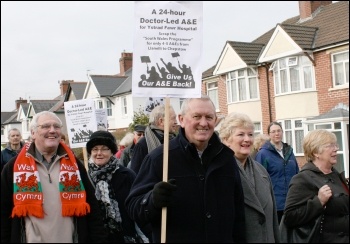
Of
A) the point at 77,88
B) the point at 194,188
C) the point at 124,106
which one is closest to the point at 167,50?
the point at 194,188

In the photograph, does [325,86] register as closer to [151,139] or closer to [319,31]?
[319,31]

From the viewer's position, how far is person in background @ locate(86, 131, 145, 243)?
178 inches

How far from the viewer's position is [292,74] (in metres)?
24.0

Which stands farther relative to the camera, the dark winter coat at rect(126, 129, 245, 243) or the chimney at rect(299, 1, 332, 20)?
the chimney at rect(299, 1, 332, 20)

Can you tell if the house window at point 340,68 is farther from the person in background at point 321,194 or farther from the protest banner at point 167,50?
the protest banner at point 167,50

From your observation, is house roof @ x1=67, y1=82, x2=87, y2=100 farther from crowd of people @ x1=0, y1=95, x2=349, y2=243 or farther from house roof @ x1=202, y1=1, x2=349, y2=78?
crowd of people @ x1=0, y1=95, x2=349, y2=243

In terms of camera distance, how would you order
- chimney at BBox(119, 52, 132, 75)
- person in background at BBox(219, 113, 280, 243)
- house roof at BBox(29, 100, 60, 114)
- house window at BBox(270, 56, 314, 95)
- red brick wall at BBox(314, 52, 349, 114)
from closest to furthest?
1. person in background at BBox(219, 113, 280, 243)
2. red brick wall at BBox(314, 52, 349, 114)
3. house window at BBox(270, 56, 314, 95)
4. chimney at BBox(119, 52, 132, 75)
5. house roof at BBox(29, 100, 60, 114)

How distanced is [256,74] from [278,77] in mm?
1944

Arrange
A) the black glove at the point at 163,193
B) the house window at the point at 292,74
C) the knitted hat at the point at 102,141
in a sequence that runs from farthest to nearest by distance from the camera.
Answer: the house window at the point at 292,74, the knitted hat at the point at 102,141, the black glove at the point at 163,193

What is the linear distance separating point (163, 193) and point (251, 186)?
1.10 m

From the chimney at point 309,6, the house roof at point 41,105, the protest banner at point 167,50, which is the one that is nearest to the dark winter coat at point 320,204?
the protest banner at point 167,50

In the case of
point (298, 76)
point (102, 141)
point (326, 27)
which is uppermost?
point (326, 27)

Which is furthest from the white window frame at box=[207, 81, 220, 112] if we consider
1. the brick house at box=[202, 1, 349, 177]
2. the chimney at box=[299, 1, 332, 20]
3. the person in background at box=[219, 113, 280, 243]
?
the person in background at box=[219, 113, 280, 243]

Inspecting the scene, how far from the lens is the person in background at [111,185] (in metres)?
4.52
